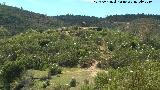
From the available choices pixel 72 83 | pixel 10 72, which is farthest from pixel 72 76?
pixel 10 72

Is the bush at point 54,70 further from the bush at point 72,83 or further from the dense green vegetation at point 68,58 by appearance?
the bush at point 72,83

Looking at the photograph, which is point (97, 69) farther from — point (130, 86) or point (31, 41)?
point (130, 86)

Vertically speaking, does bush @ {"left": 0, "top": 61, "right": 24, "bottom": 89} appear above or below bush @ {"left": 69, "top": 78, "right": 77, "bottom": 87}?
below

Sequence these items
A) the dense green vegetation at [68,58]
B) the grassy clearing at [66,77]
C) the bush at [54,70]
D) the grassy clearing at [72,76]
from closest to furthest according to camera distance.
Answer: the grassy clearing at [66,77], the grassy clearing at [72,76], the dense green vegetation at [68,58], the bush at [54,70]

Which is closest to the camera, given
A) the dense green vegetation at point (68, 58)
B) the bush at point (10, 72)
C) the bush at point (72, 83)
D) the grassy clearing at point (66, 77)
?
the bush at point (72, 83)

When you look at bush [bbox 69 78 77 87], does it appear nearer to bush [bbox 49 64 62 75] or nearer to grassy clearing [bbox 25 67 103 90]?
grassy clearing [bbox 25 67 103 90]

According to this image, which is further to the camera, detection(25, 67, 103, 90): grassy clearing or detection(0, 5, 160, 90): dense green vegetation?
detection(0, 5, 160, 90): dense green vegetation

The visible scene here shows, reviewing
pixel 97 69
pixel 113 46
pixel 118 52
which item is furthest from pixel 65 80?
pixel 113 46

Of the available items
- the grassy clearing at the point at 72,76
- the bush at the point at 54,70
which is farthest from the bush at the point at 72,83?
the bush at the point at 54,70

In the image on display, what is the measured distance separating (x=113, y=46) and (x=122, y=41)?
16.1 ft

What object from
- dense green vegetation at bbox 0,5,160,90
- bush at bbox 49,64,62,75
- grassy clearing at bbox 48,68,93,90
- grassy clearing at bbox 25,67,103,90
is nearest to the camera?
grassy clearing at bbox 25,67,103,90

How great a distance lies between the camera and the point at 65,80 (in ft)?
314

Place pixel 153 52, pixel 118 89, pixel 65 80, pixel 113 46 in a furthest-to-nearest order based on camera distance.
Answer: pixel 113 46
pixel 153 52
pixel 65 80
pixel 118 89

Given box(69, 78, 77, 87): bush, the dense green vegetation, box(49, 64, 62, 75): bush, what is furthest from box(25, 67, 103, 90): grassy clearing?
box(49, 64, 62, 75): bush
